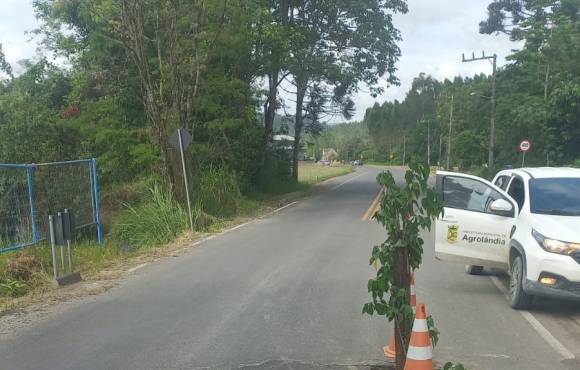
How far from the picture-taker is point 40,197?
496 inches

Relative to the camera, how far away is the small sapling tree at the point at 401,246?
4645 mm

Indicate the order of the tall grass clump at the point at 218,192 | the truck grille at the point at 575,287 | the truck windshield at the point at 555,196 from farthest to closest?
1. the tall grass clump at the point at 218,192
2. the truck windshield at the point at 555,196
3. the truck grille at the point at 575,287

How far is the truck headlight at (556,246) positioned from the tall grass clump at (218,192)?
45.2ft

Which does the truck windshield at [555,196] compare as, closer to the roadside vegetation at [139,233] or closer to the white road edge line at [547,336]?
the white road edge line at [547,336]

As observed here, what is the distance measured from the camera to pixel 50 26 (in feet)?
92.2

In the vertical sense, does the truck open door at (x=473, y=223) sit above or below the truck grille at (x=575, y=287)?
above

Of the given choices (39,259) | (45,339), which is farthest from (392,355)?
(39,259)

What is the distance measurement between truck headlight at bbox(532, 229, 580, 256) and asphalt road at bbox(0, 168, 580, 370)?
831 millimetres

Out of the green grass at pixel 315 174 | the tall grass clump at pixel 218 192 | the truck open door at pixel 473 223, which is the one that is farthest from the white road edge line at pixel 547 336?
the green grass at pixel 315 174

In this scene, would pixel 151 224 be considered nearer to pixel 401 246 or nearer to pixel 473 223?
pixel 473 223

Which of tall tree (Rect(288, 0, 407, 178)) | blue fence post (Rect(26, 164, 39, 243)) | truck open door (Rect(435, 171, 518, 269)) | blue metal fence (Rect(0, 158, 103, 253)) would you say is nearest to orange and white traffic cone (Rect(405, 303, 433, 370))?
truck open door (Rect(435, 171, 518, 269))

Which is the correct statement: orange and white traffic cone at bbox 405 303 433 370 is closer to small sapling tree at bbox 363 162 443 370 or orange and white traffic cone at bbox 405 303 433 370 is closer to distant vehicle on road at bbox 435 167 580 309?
small sapling tree at bbox 363 162 443 370

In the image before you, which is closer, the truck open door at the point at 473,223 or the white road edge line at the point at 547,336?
the white road edge line at the point at 547,336

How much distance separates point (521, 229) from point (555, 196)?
85 centimetres
